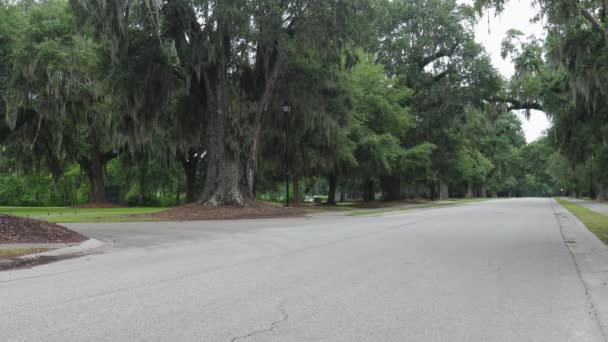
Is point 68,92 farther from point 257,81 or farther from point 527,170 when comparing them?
point 527,170

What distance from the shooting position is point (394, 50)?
46562 millimetres

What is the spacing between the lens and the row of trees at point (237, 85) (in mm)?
23047

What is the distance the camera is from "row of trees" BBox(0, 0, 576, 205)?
23.0 m

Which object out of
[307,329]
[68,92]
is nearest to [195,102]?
[68,92]

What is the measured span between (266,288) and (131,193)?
52.1 m

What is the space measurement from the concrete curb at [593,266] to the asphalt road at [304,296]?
122 millimetres

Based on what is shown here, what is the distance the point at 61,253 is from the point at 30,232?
2.16 metres

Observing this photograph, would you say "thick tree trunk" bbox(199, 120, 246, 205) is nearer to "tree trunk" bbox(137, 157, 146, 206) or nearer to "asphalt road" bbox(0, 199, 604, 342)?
"asphalt road" bbox(0, 199, 604, 342)

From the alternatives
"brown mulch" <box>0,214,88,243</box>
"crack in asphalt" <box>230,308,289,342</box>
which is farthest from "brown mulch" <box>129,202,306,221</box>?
"crack in asphalt" <box>230,308,289,342</box>

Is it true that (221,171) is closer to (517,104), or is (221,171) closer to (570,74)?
(570,74)

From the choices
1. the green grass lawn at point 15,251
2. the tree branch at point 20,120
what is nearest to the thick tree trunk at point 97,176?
the tree branch at point 20,120

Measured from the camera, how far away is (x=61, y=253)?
33.8 feet

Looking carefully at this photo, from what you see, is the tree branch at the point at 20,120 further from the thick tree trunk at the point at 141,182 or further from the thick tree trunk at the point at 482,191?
the thick tree trunk at the point at 482,191

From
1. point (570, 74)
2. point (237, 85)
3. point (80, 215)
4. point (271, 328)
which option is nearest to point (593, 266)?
point (271, 328)
